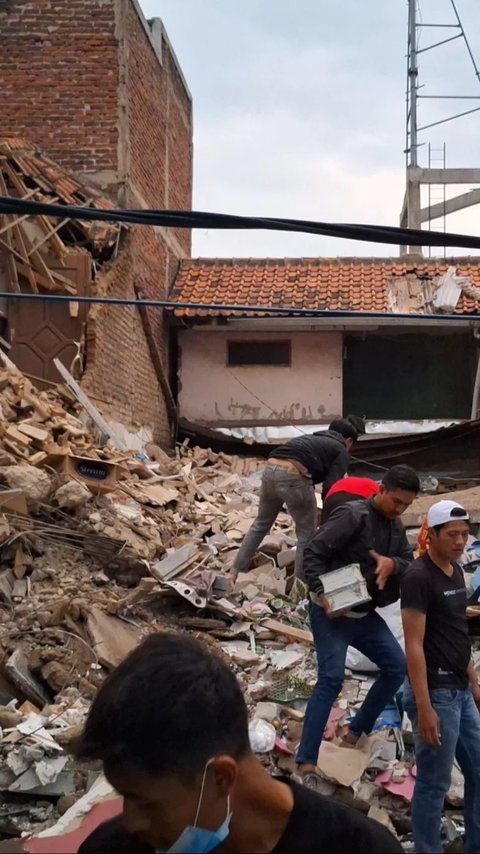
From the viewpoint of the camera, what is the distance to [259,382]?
53.8 ft

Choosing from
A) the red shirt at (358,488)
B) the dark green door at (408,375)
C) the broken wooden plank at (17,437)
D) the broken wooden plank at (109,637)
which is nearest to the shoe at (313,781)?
the red shirt at (358,488)

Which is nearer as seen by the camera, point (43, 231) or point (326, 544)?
point (326, 544)

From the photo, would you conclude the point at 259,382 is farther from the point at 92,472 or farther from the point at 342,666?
the point at 342,666

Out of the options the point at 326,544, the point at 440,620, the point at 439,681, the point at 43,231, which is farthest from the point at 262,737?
the point at 43,231

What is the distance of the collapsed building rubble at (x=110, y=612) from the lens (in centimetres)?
426

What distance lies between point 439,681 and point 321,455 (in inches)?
131

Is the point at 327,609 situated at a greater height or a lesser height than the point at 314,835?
lesser

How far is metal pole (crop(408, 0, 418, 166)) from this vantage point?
22.2 metres

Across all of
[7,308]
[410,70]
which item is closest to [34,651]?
[7,308]

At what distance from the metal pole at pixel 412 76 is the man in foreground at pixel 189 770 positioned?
24.1 meters

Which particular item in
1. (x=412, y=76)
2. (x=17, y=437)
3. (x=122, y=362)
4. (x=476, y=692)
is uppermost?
(x=412, y=76)

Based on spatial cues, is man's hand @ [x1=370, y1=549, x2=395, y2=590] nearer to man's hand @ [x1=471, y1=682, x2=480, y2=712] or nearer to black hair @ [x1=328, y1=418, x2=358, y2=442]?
man's hand @ [x1=471, y1=682, x2=480, y2=712]

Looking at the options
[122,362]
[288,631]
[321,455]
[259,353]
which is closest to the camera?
[288,631]

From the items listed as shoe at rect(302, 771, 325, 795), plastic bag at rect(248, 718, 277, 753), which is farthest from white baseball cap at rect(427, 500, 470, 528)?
plastic bag at rect(248, 718, 277, 753)
